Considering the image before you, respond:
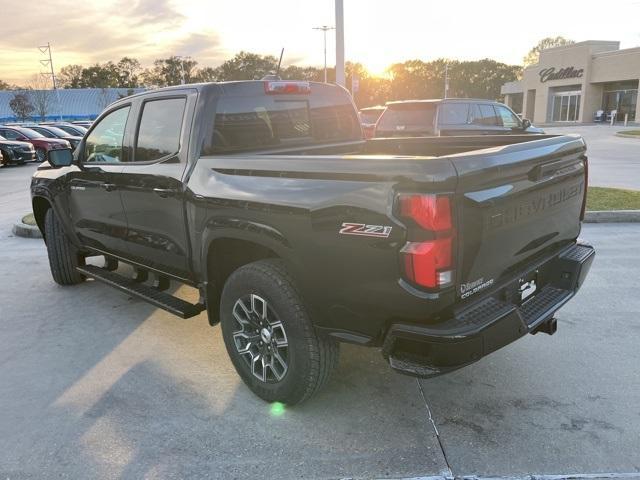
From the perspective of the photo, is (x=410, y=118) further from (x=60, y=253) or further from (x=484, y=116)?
(x=60, y=253)

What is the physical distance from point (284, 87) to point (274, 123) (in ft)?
0.98

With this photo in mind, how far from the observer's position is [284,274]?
3109 millimetres

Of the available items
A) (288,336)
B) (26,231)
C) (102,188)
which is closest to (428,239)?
(288,336)

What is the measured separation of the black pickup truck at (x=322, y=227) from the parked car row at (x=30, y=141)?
16147 millimetres

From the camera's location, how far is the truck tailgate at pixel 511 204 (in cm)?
256

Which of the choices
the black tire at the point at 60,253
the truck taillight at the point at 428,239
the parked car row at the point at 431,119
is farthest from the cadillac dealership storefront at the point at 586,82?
the truck taillight at the point at 428,239

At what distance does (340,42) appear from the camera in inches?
625

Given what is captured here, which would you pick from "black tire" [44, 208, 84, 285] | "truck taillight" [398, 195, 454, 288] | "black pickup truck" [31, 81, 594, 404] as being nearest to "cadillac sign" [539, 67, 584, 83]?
"black pickup truck" [31, 81, 594, 404]

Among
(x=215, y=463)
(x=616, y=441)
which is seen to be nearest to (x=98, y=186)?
(x=215, y=463)

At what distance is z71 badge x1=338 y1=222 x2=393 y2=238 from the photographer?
8.33ft

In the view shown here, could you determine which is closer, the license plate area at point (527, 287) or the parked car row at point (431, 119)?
the license plate area at point (527, 287)

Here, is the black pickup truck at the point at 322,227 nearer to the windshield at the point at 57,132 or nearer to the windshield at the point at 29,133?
the windshield at the point at 29,133

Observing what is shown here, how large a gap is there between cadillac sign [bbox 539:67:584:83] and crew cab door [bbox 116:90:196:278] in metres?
52.3

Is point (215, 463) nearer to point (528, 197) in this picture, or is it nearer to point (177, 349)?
point (177, 349)
